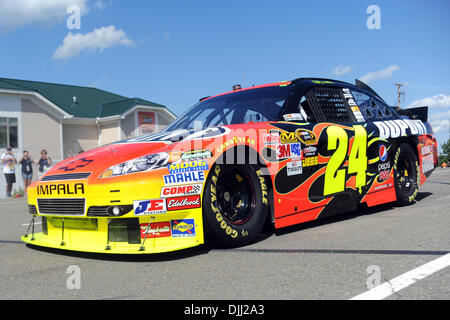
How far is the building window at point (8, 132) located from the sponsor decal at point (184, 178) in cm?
1986

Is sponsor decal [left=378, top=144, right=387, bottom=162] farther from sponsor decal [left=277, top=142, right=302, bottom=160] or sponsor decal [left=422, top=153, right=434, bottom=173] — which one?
sponsor decal [left=277, top=142, right=302, bottom=160]

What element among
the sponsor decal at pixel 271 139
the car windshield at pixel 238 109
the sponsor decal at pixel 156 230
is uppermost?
the car windshield at pixel 238 109

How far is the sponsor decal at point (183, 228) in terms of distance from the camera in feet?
11.0

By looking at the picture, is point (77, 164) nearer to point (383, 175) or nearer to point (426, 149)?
point (383, 175)

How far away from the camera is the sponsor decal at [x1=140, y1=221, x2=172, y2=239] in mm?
3279

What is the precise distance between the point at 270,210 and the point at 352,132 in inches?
60.5

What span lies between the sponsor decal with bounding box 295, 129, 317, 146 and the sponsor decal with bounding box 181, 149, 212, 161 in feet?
3.62

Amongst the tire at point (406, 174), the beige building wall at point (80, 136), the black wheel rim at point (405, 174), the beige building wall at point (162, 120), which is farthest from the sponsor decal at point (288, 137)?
the beige building wall at point (162, 120)

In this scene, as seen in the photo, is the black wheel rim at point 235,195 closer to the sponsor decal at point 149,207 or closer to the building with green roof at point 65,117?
the sponsor decal at point 149,207

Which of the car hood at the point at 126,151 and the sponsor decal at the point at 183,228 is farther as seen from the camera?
the car hood at the point at 126,151

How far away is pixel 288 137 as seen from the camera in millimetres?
4090
